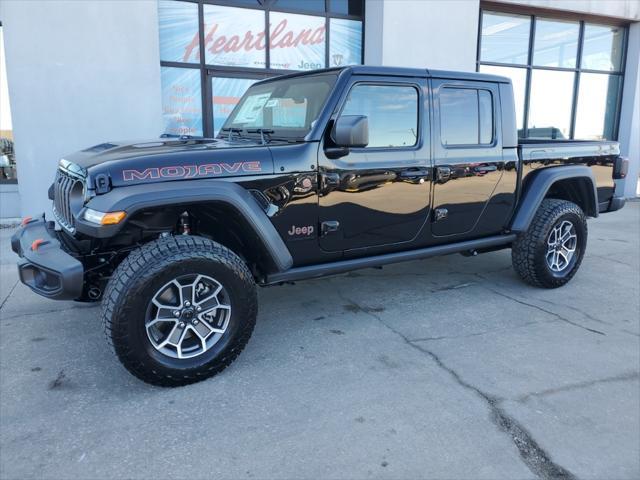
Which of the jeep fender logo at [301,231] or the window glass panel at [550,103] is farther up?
the window glass panel at [550,103]

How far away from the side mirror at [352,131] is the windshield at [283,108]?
0.94 ft

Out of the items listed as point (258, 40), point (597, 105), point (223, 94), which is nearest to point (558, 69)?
point (597, 105)

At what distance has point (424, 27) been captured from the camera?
8633mm

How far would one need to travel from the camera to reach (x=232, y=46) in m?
8.21

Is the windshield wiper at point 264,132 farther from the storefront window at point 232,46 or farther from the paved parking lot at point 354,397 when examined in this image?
the storefront window at point 232,46

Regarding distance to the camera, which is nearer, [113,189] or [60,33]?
[113,189]

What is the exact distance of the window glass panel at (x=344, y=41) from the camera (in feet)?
29.2

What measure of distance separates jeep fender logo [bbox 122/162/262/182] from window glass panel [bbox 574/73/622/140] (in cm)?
1081

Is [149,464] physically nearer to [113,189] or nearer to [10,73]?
[113,189]

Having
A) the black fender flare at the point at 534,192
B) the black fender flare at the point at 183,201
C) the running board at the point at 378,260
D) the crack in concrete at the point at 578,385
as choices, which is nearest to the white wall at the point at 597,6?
the black fender flare at the point at 534,192

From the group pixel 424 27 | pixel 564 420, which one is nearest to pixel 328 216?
pixel 564 420

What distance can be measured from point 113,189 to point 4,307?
7.64 feet

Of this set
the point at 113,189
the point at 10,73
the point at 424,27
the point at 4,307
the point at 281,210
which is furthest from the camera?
the point at 424,27

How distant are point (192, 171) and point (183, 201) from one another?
0.20 metres
